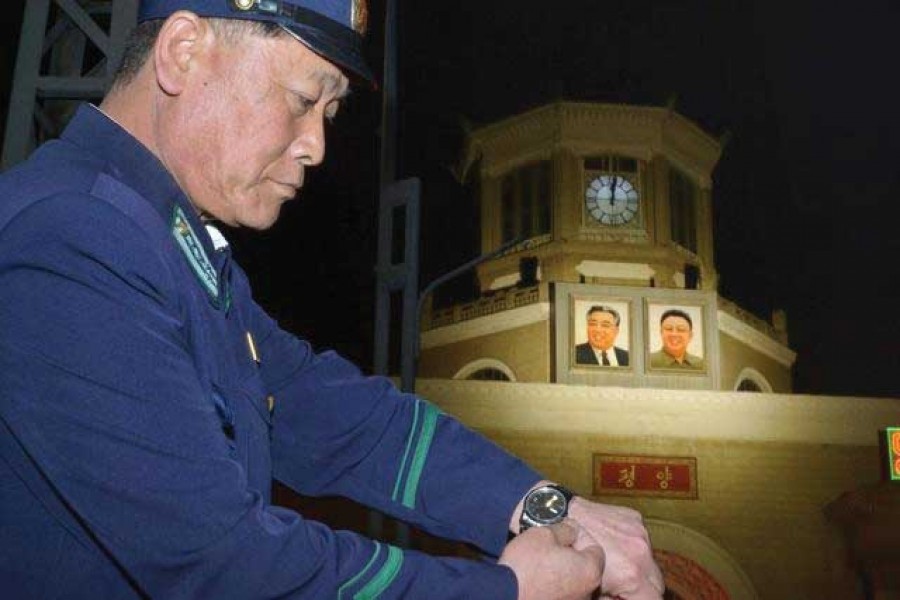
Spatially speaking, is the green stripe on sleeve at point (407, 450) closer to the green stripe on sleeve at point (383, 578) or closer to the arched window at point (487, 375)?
the green stripe on sleeve at point (383, 578)

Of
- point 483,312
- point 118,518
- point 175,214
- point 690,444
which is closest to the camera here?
point 118,518

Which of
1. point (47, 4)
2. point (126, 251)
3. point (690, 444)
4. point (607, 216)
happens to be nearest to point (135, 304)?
point (126, 251)

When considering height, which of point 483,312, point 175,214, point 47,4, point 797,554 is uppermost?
point 483,312

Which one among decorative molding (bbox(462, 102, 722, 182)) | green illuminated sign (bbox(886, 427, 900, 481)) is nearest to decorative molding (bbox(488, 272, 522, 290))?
decorative molding (bbox(462, 102, 722, 182))

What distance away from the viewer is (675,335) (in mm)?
18812

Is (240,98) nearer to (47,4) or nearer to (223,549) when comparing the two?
(223,549)

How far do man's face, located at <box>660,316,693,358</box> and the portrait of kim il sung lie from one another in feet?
2.97

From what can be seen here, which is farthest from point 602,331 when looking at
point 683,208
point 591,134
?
point 683,208

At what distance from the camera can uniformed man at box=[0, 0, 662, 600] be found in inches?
37.7

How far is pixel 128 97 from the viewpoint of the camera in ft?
4.70

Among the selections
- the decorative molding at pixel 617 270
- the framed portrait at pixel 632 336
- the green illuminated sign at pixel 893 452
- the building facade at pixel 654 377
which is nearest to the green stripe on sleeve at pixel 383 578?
the building facade at pixel 654 377

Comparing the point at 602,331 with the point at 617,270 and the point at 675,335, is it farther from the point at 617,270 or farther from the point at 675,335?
the point at 617,270

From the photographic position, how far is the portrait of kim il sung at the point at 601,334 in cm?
1833

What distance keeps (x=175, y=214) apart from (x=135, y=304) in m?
0.33
